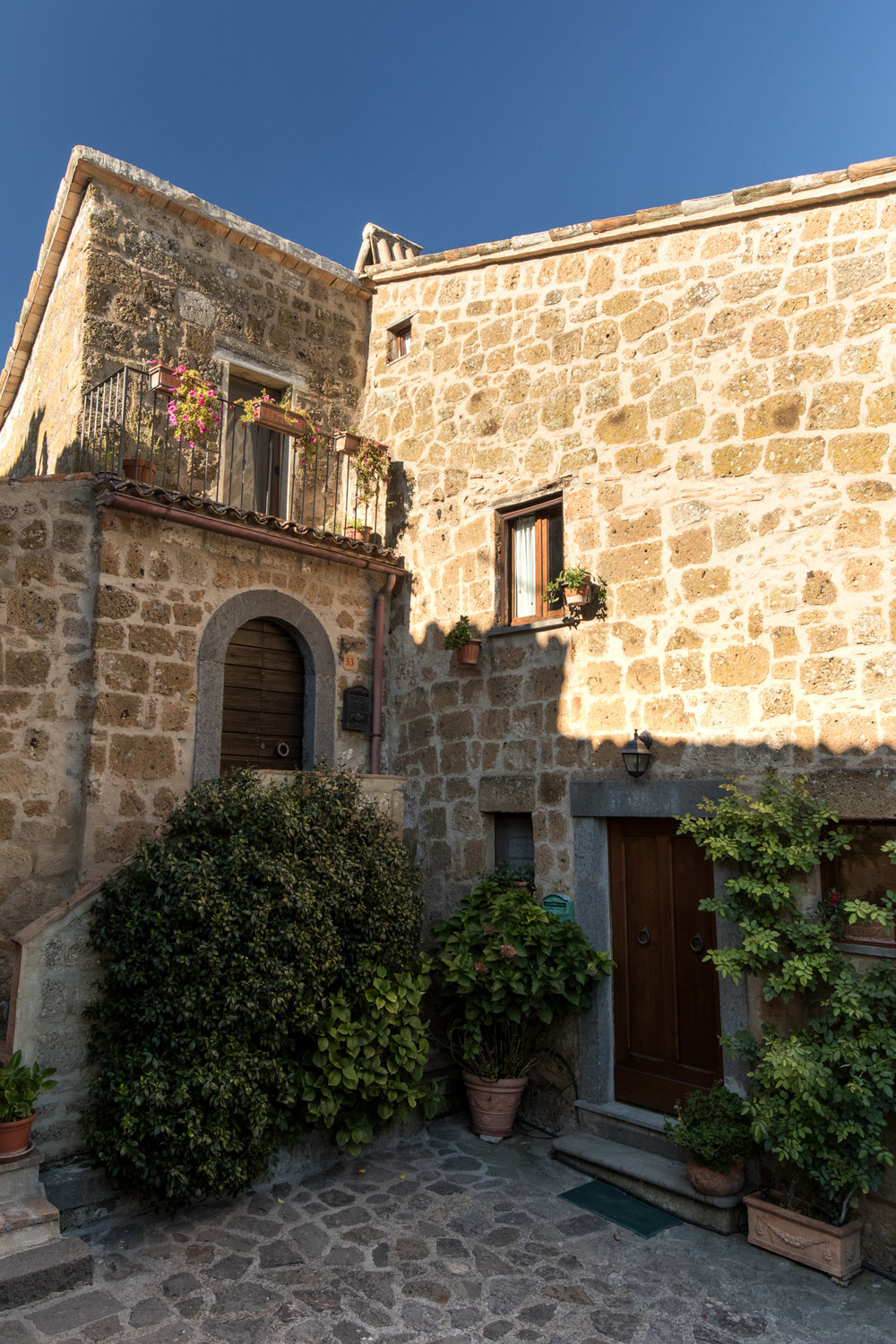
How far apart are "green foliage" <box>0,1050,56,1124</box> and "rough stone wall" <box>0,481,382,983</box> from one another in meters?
1.33

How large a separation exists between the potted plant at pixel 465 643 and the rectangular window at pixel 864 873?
3274 millimetres

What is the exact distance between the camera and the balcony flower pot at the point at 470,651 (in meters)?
7.59

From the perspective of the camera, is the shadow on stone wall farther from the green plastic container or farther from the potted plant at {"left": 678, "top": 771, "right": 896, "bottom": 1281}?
the potted plant at {"left": 678, "top": 771, "right": 896, "bottom": 1281}

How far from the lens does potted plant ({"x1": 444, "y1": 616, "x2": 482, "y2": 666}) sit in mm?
7598

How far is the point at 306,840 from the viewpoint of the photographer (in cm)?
605

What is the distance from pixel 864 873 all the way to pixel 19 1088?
16.2 feet

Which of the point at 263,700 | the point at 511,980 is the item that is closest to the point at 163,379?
the point at 263,700

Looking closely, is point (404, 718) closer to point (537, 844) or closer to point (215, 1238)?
point (537, 844)

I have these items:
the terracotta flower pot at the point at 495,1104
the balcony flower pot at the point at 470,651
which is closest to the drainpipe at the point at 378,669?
the balcony flower pot at the point at 470,651

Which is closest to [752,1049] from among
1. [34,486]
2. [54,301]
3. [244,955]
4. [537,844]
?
[537,844]

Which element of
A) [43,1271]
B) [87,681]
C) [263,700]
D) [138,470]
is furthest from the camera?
[263,700]

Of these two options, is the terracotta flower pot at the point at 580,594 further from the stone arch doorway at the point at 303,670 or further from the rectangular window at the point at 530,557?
the stone arch doorway at the point at 303,670

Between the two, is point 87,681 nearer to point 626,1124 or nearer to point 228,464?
point 228,464

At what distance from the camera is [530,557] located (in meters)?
7.60
